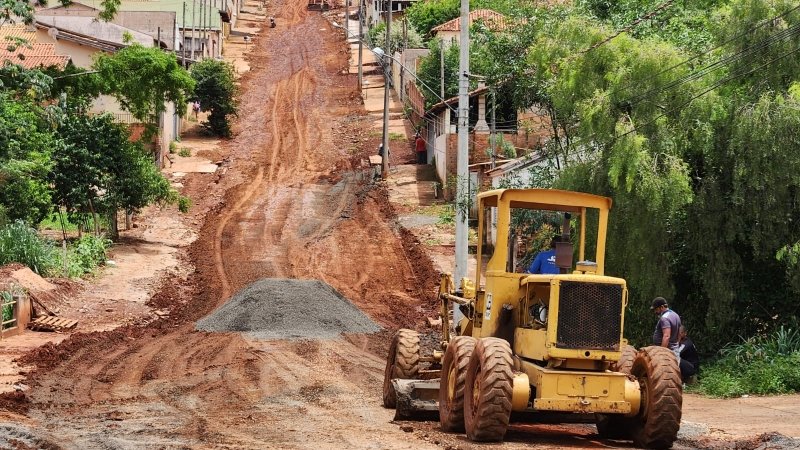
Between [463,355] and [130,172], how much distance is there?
2809cm

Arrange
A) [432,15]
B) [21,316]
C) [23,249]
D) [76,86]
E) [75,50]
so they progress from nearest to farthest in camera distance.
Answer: [21,316] < [23,249] < [76,86] < [75,50] < [432,15]

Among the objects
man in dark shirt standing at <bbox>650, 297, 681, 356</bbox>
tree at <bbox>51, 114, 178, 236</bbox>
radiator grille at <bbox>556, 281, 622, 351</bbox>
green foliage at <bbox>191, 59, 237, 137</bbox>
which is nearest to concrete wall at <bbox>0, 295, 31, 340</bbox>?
tree at <bbox>51, 114, 178, 236</bbox>

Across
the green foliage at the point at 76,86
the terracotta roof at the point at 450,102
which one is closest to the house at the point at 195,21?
the terracotta roof at the point at 450,102

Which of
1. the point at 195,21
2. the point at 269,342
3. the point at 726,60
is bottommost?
the point at 269,342

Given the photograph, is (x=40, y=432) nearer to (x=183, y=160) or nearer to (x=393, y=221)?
(x=393, y=221)

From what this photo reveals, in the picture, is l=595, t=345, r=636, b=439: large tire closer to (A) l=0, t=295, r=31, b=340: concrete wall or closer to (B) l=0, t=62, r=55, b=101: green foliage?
(A) l=0, t=295, r=31, b=340: concrete wall

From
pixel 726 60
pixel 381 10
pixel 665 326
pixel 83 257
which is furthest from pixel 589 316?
pixel 381 10

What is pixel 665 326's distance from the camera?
17719mm

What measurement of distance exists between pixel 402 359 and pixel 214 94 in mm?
48211

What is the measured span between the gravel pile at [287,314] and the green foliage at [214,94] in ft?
106

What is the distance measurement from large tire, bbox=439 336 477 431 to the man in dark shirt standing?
4183 millimetres

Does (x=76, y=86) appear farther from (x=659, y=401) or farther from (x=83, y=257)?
(x=659, y=401)

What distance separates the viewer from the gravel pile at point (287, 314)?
27892 mm

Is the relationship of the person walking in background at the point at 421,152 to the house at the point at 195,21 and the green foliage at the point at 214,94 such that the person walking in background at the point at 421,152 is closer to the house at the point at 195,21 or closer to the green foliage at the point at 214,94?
the green foliage at the point at 214,94
